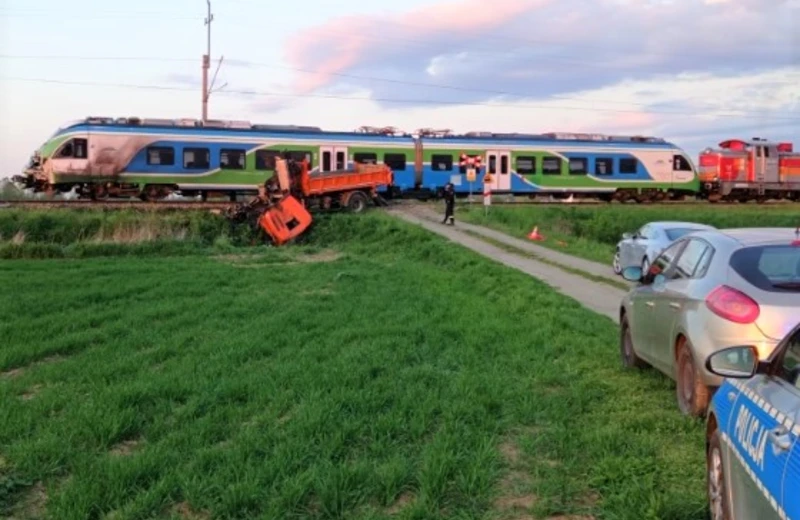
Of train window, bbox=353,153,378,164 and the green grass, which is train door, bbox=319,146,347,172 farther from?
the green grass

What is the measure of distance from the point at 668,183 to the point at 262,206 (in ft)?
73.5

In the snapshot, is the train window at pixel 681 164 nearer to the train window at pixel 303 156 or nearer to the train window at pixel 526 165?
the train window at pixel 526 165

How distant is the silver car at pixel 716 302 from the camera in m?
5.82

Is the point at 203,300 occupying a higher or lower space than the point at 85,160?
lower

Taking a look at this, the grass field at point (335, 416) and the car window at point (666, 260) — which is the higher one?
the car window at point (666, 260)

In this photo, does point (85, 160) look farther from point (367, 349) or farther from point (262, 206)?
point (367, 349)

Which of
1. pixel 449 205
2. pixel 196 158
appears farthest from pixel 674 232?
pixel 196 158

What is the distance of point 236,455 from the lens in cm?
519

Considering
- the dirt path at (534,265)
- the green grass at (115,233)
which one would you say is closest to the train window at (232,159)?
the green grass at (115,233)

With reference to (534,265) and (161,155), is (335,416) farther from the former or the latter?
(161,155)

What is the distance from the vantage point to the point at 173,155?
3503 cm

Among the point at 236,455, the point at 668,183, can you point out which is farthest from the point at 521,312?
the point at 668,183

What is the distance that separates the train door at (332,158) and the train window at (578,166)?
1150 centimetres

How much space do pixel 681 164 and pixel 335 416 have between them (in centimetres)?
4022
